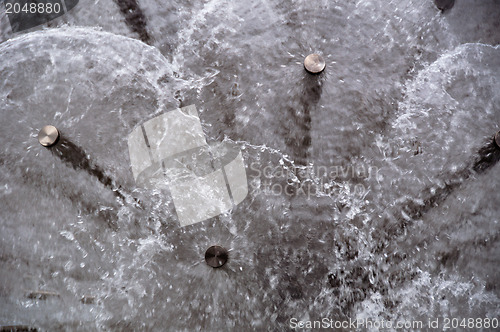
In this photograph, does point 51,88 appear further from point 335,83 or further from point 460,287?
point 460,287

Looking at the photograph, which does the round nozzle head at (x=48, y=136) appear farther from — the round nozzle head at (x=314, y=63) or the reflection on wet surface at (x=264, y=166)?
the round nozzle head at (x=314, y=63)

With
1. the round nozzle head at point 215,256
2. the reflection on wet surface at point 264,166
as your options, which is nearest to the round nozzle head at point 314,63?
the reflection on wet surface at point 264,166

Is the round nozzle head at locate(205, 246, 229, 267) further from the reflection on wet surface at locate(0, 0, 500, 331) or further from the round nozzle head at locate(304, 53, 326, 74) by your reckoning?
the round nozzle head at locate(304, 53, 326, 74)

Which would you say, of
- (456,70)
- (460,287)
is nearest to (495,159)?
(456,70)

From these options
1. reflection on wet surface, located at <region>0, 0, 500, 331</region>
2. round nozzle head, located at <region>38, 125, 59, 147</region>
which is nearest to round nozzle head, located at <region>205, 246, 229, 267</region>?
reflection on wet surface, located at <region>0, 0, 500, 331</region>

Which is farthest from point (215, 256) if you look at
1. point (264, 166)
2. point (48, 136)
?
point (48, 136)

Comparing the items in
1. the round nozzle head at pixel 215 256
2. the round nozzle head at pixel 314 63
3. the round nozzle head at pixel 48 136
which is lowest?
the round nozzle head at pixel 215 256

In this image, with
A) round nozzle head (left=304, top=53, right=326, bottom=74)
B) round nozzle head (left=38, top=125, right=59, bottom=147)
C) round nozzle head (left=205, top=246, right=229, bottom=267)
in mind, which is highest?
A: round nozzle head (left=304, top=53, right=326, bottom=74)
